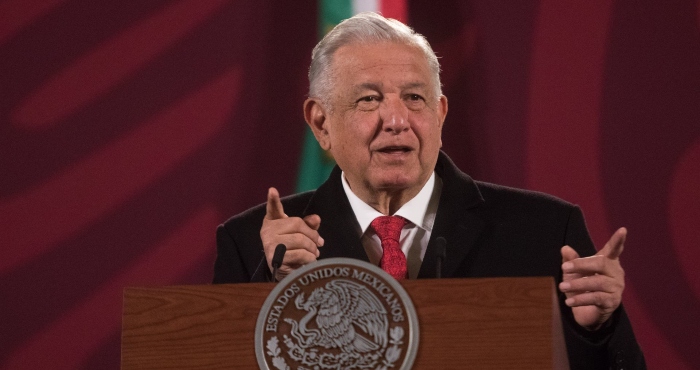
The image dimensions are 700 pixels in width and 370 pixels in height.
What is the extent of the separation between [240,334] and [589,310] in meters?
0.64

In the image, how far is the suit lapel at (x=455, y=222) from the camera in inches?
85.4

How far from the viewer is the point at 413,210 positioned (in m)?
2.38

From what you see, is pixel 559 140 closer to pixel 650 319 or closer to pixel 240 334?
pixel 650 319

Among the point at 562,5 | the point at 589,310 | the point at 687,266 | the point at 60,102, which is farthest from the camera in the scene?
the point at 60,102

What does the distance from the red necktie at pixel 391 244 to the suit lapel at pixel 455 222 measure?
0.06 meters

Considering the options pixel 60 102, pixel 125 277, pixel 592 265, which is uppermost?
pixel 592 265

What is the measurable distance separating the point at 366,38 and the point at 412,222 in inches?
18.5

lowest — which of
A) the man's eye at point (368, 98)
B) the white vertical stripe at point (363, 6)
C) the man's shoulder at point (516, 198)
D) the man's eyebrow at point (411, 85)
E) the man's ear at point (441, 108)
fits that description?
the man's shoulder at point (516, 198)

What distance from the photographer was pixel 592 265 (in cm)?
167

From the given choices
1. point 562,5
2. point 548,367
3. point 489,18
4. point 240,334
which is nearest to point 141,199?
point 489,18

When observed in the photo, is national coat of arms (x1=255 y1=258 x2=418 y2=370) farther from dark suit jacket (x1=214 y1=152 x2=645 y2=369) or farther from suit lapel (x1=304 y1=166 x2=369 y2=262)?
suit lapel (x1=304 y1=166 x2=369 y2=262)

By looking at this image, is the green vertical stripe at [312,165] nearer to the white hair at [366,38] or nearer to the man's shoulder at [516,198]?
the white hair at [366,38]

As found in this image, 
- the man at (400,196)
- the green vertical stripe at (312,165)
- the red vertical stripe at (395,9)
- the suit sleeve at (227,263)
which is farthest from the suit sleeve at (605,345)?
the red vertical stripe at (395,9)

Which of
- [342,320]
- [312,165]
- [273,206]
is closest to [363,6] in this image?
[312,165]
